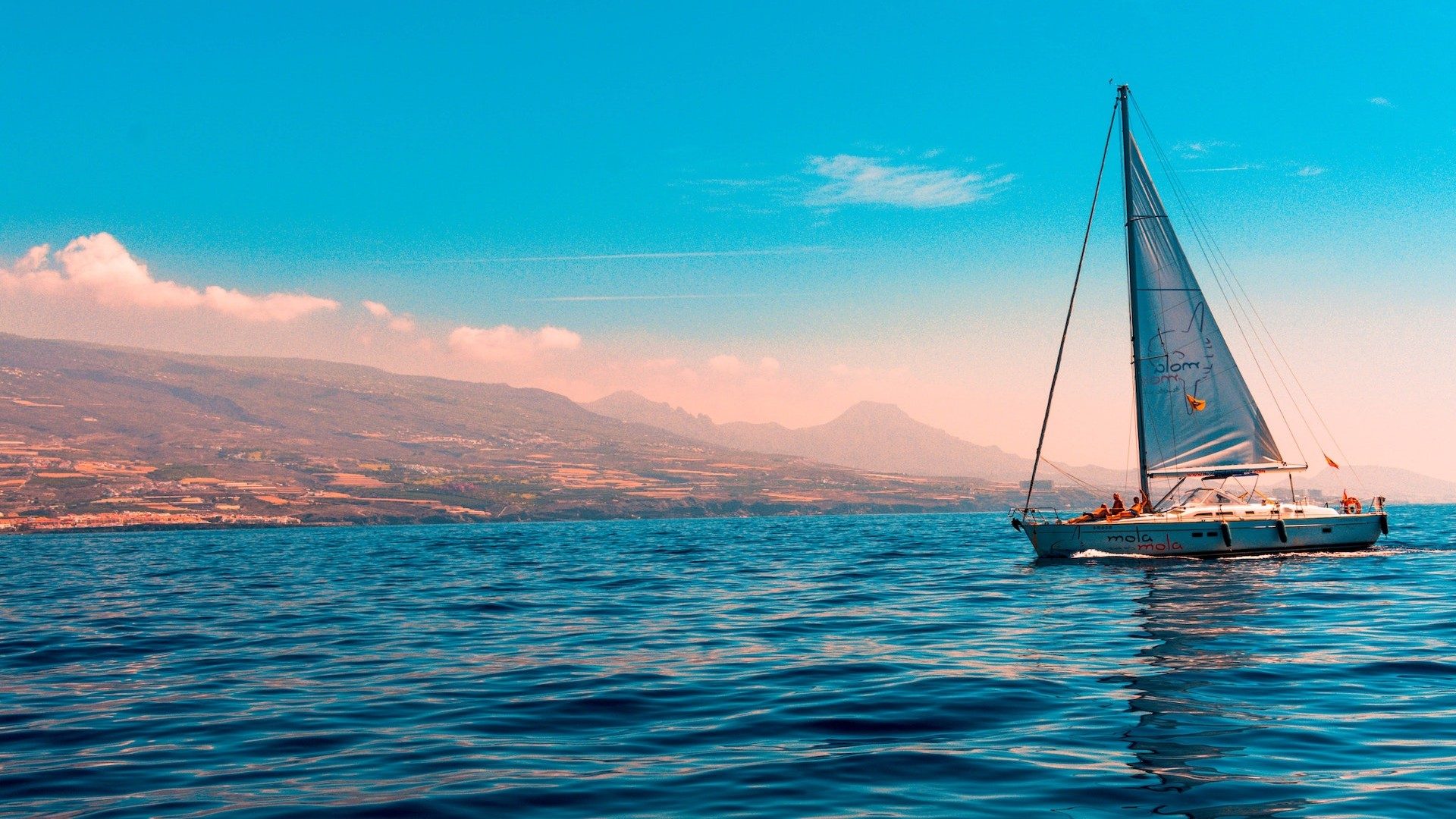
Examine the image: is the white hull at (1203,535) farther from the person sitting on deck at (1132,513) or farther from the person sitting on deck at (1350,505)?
the person sitting on deck at (1350,505)

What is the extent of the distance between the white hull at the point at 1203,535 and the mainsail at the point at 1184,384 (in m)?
3.29

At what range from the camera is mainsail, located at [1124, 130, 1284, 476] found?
50.8m

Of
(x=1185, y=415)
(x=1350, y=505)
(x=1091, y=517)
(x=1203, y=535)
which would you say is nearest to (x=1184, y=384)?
(x=1185, y=415)

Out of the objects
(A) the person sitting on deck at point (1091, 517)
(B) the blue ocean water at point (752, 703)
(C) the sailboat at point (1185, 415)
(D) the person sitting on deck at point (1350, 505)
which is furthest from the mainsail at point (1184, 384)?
(B) the blue ocean water at point (752, 703)

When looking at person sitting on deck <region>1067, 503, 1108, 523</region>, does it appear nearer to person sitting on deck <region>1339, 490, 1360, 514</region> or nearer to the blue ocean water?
person sitting on deck <region>1339, 490, 1360, 514</region>

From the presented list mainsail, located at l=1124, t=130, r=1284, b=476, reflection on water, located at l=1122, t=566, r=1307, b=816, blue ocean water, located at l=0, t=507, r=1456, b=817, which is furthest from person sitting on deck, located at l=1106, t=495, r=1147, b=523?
reflection on water, located at l=1122, t=566, r=1307, b=816

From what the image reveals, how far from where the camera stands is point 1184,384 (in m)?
50.9

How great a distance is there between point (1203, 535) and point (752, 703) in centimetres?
4026

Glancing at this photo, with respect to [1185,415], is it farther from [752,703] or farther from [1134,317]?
[752,703]

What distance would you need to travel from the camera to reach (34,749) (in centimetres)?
1349

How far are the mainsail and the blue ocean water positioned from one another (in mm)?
15414

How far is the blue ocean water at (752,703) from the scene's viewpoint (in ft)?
35.5

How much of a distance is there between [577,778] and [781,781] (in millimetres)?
2428

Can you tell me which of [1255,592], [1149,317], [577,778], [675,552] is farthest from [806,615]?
[675,552]
